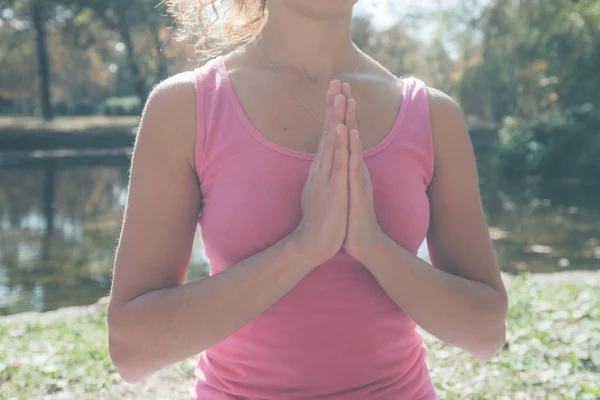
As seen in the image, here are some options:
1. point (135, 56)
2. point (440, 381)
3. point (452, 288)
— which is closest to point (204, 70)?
point (452, 288)

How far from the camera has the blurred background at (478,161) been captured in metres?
4.18

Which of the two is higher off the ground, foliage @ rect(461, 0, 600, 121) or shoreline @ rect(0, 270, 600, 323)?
shoreline @ rect(0, 270, 600, 323)

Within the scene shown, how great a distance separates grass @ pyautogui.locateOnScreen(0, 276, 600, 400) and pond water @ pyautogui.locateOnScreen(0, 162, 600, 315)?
9.40ft

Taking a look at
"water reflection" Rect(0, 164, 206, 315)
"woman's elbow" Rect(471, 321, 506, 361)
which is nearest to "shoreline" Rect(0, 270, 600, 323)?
"water reflection" Rect(0, 164, 206, 315)

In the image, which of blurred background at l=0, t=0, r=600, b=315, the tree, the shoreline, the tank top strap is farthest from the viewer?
the tree

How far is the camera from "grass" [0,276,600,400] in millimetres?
3625

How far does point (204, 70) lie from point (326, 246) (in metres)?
0.41

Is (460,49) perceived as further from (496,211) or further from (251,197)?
(251,197)

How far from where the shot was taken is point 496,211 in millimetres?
13875

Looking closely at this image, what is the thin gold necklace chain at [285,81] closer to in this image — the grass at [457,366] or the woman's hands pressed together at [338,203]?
the woman's hands pressed together at [338,203]

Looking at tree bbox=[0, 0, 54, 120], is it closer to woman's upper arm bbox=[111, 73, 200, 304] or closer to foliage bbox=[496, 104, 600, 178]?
foliage bbox=[496, 104, 600, 178]

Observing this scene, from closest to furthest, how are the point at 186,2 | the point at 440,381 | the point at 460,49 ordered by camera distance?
the point at 186,2 < the point at 440,381 < the point at 460,49

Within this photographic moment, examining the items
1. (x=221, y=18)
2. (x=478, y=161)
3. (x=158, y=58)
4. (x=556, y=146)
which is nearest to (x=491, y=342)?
(x=221, y=18)

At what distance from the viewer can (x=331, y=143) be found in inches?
46.0
